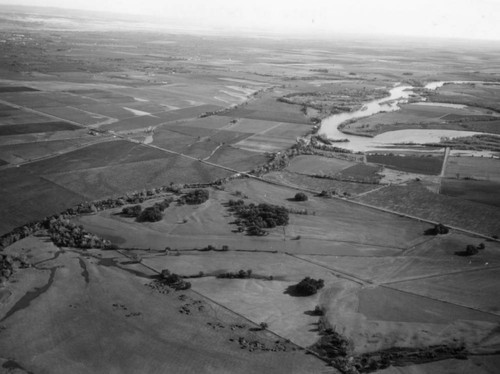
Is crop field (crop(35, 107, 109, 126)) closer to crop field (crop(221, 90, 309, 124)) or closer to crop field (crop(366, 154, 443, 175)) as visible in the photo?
crop field (crop(221, 90, 309, 124))

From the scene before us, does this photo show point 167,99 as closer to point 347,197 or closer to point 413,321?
point 347,197

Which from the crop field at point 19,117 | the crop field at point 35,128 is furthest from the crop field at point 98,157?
the crop field at point 19,117

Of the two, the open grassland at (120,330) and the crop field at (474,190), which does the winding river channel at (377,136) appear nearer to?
the crop field at (474,190)

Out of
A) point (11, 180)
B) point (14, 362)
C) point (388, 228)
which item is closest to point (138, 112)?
point (11, 180)

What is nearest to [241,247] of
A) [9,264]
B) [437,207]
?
[9,264]

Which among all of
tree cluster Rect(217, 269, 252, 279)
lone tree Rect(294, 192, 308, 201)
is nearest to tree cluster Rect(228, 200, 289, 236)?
lone tree Rect(294, 192, 308, 201)
